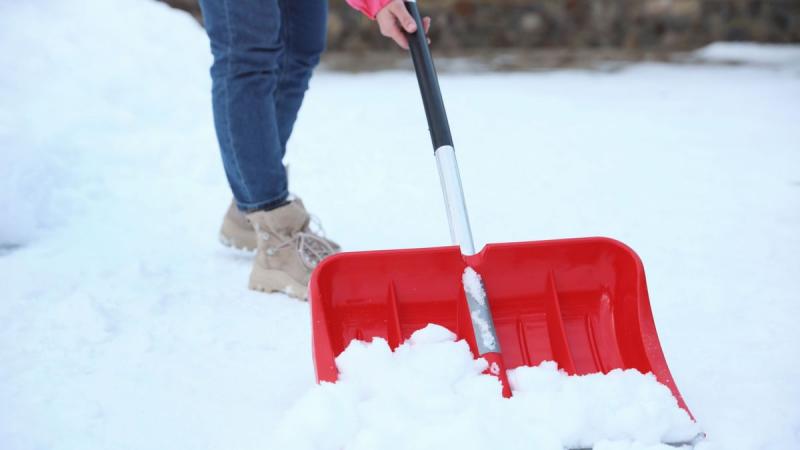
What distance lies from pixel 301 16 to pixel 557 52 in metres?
3.36

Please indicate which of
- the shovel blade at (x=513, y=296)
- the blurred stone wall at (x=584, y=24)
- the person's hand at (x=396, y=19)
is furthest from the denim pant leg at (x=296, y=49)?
the blurred stone wall at (x=584, y=24)

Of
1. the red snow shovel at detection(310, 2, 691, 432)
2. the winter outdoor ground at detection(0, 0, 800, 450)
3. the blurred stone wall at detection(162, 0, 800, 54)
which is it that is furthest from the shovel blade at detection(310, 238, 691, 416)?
the blurred stone wall at detection(162, 0, 800, 54)

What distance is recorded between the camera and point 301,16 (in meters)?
1.51

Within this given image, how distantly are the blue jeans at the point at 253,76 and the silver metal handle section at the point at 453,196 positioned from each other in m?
0.38

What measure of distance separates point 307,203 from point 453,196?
97 centimetres

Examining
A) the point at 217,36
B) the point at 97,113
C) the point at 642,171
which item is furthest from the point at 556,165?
the point at 97,113

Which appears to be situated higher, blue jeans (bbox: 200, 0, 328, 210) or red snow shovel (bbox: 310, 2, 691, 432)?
blue jeans (bbox: 200, 0, 328, 210)

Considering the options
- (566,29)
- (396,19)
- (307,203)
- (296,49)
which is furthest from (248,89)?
(566,29)

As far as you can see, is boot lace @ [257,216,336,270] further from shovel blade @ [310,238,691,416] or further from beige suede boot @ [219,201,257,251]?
shovel blade @ [310,238,691,416]

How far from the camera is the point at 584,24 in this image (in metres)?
4.64

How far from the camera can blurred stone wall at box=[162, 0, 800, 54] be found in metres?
4.48

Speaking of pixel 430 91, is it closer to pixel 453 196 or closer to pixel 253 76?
pixel 453 196

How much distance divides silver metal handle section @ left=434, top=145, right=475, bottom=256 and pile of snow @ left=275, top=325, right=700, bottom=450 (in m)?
0.21

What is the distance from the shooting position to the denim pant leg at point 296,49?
59.4 inches
